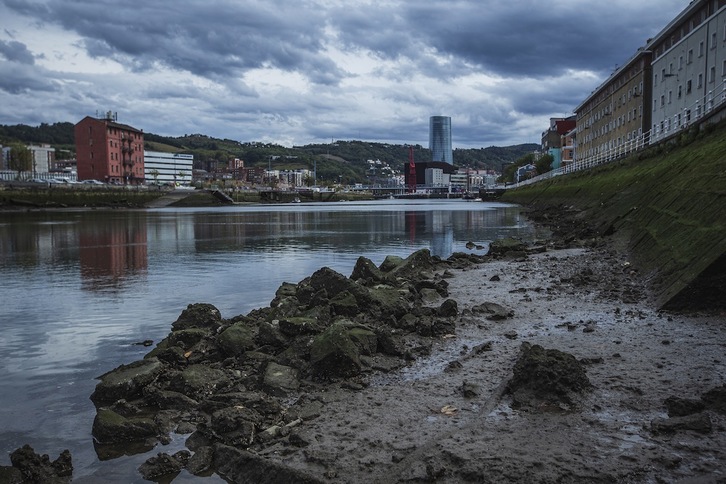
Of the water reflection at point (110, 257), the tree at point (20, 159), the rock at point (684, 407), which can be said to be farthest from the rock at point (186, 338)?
the tree at point (20, 159)

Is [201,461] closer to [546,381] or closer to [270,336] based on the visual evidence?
[270,336]

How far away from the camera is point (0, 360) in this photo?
12820 millimetres

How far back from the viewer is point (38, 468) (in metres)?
7.23

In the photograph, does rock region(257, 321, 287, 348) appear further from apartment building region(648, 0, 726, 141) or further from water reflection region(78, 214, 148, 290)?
apartment building region(648, 0, 726, 141)

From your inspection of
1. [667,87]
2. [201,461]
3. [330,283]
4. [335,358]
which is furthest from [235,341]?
[667,87]

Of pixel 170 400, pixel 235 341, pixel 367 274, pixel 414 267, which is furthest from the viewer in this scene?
pixel 414 267

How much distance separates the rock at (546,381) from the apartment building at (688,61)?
4236 cm

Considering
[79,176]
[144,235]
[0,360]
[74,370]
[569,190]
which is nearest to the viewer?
[74,370]

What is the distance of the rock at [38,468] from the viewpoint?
280 inches

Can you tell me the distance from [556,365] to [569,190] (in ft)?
200

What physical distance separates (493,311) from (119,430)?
921cm

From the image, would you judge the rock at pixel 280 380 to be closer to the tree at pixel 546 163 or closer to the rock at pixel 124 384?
the rock at pixel 124 384

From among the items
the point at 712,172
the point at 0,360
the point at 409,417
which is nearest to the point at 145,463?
the point at 409,417

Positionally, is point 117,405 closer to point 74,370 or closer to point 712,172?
point 74,370
